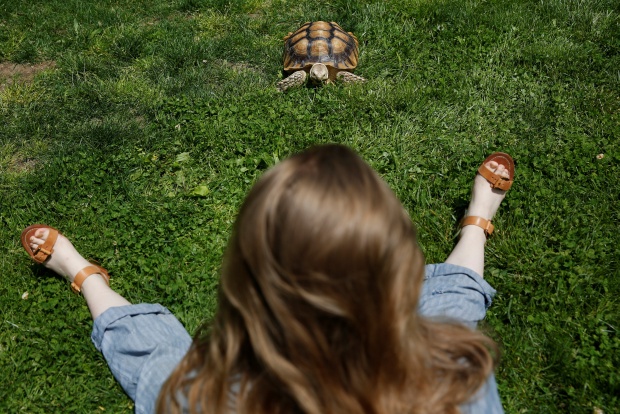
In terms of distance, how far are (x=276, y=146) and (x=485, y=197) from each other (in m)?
1.48

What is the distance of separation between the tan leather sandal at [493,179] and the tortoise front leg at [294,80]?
5.72 feet

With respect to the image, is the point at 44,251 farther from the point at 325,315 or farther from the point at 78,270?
the point at 325,315

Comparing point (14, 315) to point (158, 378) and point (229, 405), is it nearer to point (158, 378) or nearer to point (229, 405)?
point (158, 378)

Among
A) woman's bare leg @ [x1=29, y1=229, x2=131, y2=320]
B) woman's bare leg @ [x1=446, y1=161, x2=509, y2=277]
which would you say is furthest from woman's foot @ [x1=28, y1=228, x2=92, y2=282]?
woman's bare leg @ [x1=446, y1=161, x2=509, y2=277]

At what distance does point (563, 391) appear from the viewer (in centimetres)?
274

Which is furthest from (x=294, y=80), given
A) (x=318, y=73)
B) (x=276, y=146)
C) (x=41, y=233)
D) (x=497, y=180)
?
(x=41, y=233)

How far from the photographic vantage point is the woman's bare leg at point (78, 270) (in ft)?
10.3

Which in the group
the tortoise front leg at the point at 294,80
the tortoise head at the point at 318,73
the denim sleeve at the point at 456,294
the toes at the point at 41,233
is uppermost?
the tortoise head at the point at 318,73

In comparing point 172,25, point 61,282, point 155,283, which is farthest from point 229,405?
point 172,25

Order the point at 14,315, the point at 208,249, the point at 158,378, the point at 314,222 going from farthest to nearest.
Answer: the point at 208,249 → the point at 14,315 → the point at 158,378 → the point at 314,222

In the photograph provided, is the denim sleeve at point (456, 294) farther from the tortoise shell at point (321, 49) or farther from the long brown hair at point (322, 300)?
the tortoise shell at point (321, 49)

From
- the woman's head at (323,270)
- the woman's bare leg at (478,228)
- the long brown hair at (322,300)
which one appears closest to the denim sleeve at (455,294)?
the woman's bare leg at (478,228)

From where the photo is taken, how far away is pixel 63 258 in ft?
10.9

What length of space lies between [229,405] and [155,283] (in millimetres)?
1739
